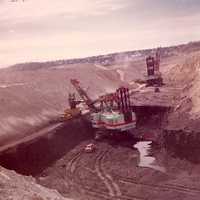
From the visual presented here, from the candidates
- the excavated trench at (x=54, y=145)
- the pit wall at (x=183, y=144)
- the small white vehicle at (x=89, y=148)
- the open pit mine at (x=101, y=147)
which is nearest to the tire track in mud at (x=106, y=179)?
the open pit mine at (x=101, y=147)

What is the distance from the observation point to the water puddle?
1490 inches

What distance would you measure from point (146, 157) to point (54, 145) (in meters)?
10.5

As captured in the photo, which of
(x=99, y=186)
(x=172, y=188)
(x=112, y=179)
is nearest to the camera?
(x=172, y=188)

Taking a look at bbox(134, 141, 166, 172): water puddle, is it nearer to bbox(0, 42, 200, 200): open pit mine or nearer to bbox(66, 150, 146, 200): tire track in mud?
bbox(0, 42, 200, 200): open pit mine

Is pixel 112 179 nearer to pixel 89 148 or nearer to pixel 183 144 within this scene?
pixel 183 144

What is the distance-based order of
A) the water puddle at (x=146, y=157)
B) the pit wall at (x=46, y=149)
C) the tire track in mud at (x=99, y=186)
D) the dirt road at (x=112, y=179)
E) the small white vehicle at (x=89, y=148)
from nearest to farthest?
the tire track in mud at (x=99, y=186) < the dirt road at (x=112, y=179) < the water puddle at (x=146, y=157) < the pit wall at (x=46, y=149) < the small white vehicle at (x=89, y=148)

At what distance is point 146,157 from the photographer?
41.4 metres

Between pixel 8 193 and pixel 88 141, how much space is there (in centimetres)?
3017

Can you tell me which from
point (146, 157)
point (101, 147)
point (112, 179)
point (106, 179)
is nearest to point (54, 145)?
point (101, 147)

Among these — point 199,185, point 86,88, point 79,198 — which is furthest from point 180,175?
point 86,88

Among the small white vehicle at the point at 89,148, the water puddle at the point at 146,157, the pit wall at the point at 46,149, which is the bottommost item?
the water puddle at the point at 146,157

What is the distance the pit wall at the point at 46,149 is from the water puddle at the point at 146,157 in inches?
308

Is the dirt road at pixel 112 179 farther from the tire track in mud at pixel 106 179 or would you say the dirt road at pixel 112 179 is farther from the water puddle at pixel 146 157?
the water puddle at pixel 146 157

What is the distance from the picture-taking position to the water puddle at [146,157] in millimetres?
37856
